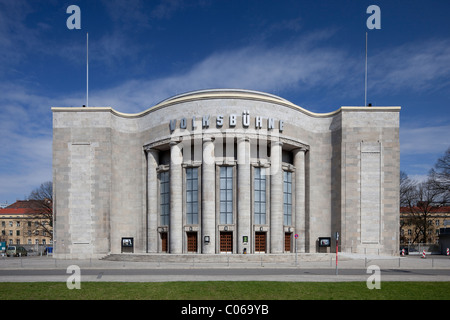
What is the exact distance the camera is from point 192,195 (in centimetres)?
4606

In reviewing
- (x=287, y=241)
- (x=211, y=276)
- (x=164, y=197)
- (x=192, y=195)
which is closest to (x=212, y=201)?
(x=192, y=195)

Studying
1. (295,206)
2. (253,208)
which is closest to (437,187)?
(295,206)

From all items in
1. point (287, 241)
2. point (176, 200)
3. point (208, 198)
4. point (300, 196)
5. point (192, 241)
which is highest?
point (208, 198)

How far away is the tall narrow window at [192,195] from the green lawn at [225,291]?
27570 mm

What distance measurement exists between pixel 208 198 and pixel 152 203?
878 centimetres

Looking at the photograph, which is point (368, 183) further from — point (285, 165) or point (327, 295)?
point (327, 295)

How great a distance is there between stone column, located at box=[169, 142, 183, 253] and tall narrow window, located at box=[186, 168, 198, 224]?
933 mm

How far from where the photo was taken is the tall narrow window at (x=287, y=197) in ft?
158

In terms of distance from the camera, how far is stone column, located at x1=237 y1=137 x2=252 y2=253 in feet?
142

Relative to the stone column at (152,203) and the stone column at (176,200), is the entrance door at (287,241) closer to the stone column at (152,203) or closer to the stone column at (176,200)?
the stone column at (176,200)

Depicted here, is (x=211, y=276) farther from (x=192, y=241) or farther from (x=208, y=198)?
(x=192, y=241)

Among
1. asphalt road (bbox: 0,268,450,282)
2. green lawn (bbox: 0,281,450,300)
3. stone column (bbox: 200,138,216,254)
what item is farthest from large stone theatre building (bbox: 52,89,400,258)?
green lawn (bbox: 0,281,450,300)
